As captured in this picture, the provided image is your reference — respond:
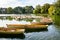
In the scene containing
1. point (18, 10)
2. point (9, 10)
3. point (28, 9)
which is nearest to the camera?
point (9, 10)

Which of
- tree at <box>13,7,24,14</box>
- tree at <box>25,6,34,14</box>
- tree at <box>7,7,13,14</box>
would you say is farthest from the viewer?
tree at <box>13,7,24,14</box>

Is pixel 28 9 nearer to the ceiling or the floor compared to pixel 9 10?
nearer to the floor

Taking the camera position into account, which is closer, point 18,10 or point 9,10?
point 9,10

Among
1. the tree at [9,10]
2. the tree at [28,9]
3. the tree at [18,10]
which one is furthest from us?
the tree at [18,10]

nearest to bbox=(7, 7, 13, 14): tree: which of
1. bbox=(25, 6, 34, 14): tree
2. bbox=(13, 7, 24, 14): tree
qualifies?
bbox=(13, 7, 24, 14): tree

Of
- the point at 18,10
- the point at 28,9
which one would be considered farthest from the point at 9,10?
the point at 28,9

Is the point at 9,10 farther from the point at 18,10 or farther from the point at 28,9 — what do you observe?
the point at 28,9

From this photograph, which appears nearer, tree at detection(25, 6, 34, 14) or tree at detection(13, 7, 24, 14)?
tree at detection(25, 6, 34, 14)

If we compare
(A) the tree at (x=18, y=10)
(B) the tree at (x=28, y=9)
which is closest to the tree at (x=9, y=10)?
(A) the tree at (x=18, y=10)

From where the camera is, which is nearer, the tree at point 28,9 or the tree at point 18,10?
the tree at point 28,9

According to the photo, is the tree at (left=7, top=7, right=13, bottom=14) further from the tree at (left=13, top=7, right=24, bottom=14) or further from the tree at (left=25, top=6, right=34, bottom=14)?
the tree at (left=25, top=6, right=34, bottom=14)

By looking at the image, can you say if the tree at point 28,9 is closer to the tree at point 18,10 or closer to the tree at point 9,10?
the tree at point 18,10

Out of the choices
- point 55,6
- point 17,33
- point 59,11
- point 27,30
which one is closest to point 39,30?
point 27,30

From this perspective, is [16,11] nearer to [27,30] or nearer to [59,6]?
[59,6]
